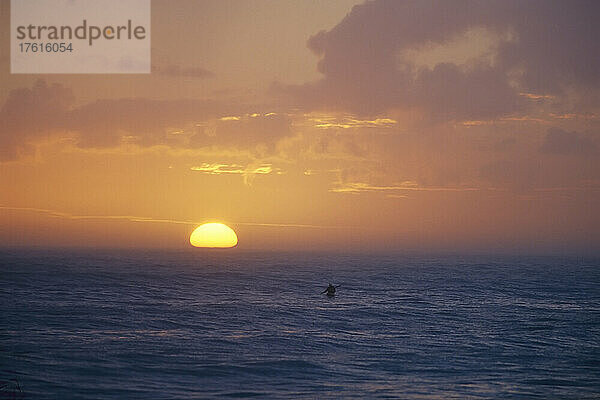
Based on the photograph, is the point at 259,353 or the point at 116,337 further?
the point at 116,337

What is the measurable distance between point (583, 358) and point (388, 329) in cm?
1522

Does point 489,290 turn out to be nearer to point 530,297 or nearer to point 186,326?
point 530,297

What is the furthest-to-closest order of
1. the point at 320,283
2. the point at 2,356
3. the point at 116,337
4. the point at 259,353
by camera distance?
the point at 320,283
the point at 116,337
the point at 259,353
the point at 2,356

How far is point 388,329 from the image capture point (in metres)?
48.5

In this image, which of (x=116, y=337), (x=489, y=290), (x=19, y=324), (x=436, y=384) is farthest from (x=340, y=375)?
(x=489, y=290)

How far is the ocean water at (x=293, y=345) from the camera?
30234mm

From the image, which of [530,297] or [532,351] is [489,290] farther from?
[532,351]

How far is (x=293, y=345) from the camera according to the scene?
4088 centimetres

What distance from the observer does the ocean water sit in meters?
30.2

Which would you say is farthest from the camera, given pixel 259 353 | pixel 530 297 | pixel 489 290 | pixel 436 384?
A: pixel 489 290

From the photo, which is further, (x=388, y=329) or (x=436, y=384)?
(x=388, y=329)

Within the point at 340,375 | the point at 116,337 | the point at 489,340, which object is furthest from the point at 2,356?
the point at 489,340

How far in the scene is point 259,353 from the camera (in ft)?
125

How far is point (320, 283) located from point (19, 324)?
174 ft
